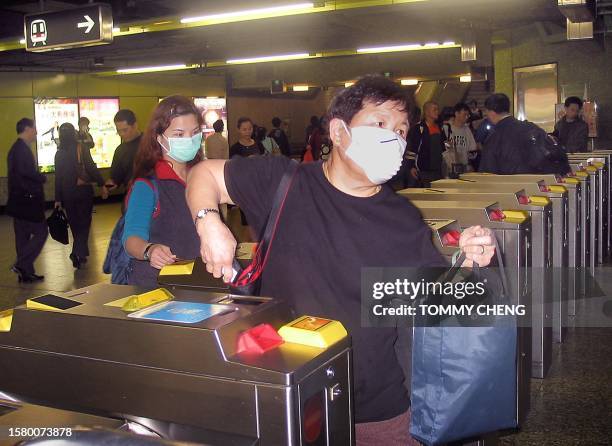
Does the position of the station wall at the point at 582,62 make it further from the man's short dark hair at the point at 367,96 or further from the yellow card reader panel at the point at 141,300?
the yellow card reader panel at the point at 141,300

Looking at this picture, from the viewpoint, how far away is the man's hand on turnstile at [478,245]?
64.5 inches

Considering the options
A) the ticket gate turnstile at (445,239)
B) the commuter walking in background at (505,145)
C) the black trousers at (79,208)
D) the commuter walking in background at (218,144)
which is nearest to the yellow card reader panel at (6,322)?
the ticket gate turnstile at (445,239)

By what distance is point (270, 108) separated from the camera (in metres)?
22.4

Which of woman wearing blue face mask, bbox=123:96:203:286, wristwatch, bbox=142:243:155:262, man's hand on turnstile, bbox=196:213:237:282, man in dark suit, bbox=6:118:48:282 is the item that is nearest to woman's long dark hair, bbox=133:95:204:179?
woman wearing blue face mask, bbox=123:96:203:286

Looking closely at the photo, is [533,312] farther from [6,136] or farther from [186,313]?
[6,136]

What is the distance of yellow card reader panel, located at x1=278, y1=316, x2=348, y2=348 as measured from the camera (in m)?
1.12

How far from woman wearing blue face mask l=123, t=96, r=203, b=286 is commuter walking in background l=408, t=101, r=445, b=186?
19.0 feet

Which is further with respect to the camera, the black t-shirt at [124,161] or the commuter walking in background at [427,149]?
the commuter walking in background at [427,149]

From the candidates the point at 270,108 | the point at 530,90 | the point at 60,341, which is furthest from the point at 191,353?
the point at 270,108

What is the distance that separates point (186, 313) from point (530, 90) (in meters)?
12.6

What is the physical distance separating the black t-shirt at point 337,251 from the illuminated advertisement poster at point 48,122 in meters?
14.0

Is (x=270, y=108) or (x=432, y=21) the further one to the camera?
(x=270, y=108)

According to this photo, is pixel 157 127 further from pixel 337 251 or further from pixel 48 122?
pixel 48 122

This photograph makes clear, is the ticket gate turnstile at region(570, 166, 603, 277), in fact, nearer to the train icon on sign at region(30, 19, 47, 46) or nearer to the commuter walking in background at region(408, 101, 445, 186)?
the commuter walking in background at region(408, 101, 445, 186)
